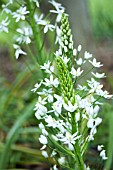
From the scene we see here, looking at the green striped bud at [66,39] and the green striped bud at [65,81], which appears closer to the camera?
the green striped bud at [65,81]

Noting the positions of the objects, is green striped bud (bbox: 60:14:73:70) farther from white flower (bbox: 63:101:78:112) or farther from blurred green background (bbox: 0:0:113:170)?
blurred green background (bbox: 0:0:113:170)

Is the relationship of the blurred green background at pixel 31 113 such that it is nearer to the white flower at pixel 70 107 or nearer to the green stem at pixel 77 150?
the green stem at pixel 77 150

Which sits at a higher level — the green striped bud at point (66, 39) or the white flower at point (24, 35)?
the white flower at point (24, 35)

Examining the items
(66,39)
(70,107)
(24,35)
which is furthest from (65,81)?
(24,35)

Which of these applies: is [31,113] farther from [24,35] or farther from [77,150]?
[77,150]

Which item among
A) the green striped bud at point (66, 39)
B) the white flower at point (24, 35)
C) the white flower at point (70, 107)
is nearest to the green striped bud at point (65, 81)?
the white flower at point (70, 107)

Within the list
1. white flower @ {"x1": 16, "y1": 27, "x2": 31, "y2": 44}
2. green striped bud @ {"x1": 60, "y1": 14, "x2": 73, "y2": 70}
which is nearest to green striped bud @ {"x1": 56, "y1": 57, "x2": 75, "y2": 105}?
green striped bud @ {"x1": 60, "y1": 14, "x2": 73, "y2": 70}

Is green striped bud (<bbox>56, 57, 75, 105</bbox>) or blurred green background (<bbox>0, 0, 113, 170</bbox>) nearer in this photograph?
green striped bud (<bbox>56, 57, 75, 105</bbox>)

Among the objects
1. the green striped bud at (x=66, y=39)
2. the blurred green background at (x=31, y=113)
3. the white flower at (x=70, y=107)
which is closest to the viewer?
the white flower at (x=70, y=107)

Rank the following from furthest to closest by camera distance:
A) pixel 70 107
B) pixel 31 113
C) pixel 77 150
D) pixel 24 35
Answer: pixel 31 113
pixel 24 35
pixel 77 150
pixel 70 107

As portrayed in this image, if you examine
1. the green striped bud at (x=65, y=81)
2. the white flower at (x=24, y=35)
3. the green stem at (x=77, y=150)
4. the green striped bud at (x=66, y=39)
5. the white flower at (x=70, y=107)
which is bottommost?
the green stem at (x=77, y=150)

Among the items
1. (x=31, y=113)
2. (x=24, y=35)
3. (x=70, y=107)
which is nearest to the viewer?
(x=70, y=107)

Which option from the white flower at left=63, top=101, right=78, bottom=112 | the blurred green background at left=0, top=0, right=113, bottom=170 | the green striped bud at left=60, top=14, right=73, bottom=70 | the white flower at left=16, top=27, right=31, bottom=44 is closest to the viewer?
the white flower at left=63, top=101, right=78, bottom=112
